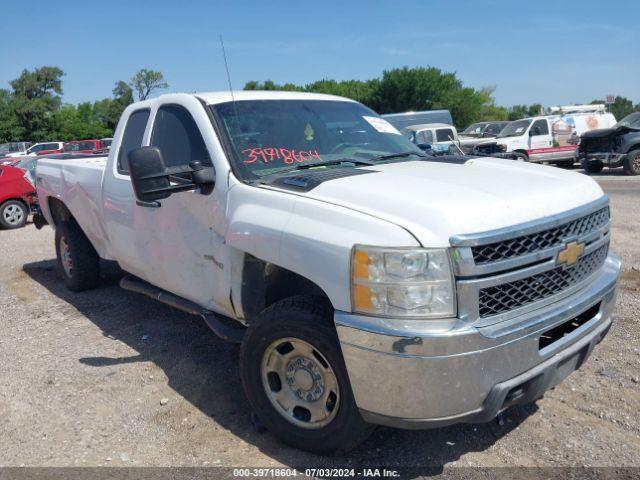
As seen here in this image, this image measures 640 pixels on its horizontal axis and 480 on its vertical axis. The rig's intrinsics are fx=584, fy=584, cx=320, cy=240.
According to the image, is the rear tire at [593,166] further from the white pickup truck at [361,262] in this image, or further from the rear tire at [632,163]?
the white pickup truck at [361,262]

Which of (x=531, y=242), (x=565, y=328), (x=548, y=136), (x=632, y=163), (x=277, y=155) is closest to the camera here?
(x=531, y=242)

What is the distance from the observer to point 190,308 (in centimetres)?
408

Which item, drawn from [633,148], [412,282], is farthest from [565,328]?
[633,148]

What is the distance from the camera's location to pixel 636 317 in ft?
16.0

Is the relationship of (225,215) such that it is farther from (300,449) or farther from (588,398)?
(588,398)

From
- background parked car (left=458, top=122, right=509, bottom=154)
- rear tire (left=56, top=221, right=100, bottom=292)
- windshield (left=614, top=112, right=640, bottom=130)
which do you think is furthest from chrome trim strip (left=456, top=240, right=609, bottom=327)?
background parked car (left=458, top=122, right=509, bottom=154)

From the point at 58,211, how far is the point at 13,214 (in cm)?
662

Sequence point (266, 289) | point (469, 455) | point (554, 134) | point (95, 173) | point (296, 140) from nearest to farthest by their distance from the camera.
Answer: point (469, 455) < point (266, 289) < point (296, 140) < point (95, 173) < point (554, 134)

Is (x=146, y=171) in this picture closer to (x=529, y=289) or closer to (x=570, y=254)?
(x=529, y=289)

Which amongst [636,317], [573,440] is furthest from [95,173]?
[636,317]

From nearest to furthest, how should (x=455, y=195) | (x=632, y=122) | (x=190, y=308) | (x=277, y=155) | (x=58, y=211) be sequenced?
1. (x=455, y=195)
2. (x=277, y=155)
3. (x=190, y=308)
4. (x=58, y=211)
5. (x=632, y=122)

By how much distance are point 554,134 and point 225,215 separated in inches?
765

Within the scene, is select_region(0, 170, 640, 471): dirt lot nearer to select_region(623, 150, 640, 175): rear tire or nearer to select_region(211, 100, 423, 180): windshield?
select_region(211, 100, 423, 180): windshield

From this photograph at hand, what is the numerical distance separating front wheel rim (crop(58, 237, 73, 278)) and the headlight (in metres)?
4.63
